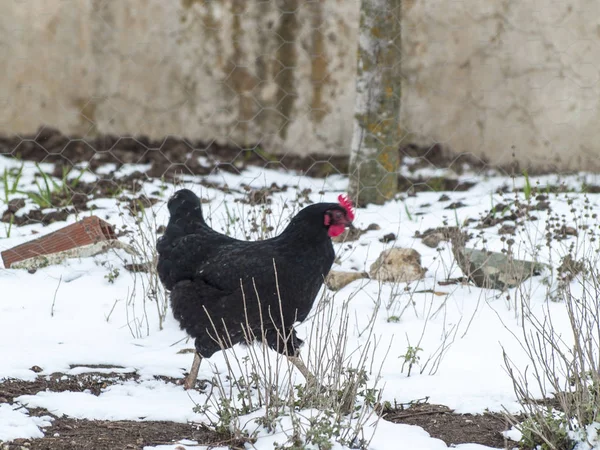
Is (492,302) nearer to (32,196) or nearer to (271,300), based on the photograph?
(271,300)

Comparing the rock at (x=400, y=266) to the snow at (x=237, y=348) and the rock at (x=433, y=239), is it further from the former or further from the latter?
the rock at (x=433, y=239)

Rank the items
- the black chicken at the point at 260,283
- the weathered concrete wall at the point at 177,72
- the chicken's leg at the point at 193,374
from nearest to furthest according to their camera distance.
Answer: the black chicken at the point at 260,283 < the chicken's leg at the point at 193,374 < the weathered concrete wall at the point at 177,72

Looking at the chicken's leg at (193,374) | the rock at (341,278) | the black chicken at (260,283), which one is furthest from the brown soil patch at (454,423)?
the rock at (341,278)

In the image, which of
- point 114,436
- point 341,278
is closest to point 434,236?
point 341,278

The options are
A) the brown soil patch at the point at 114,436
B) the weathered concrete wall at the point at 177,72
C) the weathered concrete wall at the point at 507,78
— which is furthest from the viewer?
the weathered concrete wall at the point at 177,72

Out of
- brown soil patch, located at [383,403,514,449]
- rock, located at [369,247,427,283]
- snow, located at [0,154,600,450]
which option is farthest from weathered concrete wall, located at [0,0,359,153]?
brown soil patch, located at [383,403,514,449]

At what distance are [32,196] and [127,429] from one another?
117 inches

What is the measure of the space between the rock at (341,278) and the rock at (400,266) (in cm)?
8

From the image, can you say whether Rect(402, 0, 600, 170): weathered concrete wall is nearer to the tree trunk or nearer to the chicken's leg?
the tree trunk

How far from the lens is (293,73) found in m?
6.31

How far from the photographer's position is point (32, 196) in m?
5.32

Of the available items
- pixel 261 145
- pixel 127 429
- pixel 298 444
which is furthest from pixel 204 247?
pixel 261 145

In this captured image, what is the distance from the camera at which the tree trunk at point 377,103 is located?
5.37m

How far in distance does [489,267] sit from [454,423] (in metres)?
1.58
